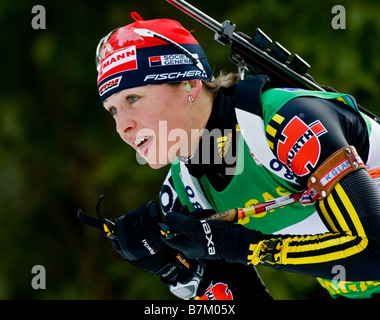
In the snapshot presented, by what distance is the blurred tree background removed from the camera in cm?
475

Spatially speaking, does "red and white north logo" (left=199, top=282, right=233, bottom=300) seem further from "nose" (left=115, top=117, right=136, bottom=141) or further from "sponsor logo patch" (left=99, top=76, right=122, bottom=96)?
"sponsor logo patch" (left=99, top=76, right=122, bottom=96)

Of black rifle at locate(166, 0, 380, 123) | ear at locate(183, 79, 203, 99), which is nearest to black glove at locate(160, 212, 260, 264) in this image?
ear at locate(183, 79, 203, 99)

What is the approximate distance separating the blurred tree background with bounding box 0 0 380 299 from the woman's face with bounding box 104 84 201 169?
225 cm

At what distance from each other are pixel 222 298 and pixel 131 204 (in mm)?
2518

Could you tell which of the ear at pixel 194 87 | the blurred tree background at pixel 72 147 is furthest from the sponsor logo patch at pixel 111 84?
the blurred tree background at pixel 72 147

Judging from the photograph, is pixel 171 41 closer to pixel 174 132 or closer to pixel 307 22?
pixel 174 132

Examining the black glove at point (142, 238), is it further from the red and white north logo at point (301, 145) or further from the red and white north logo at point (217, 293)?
the red and white north logo at point (301, 145)

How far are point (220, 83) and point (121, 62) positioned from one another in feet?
1.44

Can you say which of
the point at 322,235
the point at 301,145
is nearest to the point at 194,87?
the point at 301,145

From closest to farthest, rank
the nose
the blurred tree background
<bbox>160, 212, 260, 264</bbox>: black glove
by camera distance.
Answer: <bbox>160, 212, 260, 264</bbox>: black glove → the nose → the blurred tree background

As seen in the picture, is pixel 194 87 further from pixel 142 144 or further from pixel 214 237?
pixel 214 237

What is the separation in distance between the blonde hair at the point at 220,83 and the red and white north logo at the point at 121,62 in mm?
303

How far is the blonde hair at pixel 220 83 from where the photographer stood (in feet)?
8.41

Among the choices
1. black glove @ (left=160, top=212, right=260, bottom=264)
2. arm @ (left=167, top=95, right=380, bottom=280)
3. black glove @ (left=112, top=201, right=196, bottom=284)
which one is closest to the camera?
arm @ (left=167, top=95, right=380, bottom=280)
